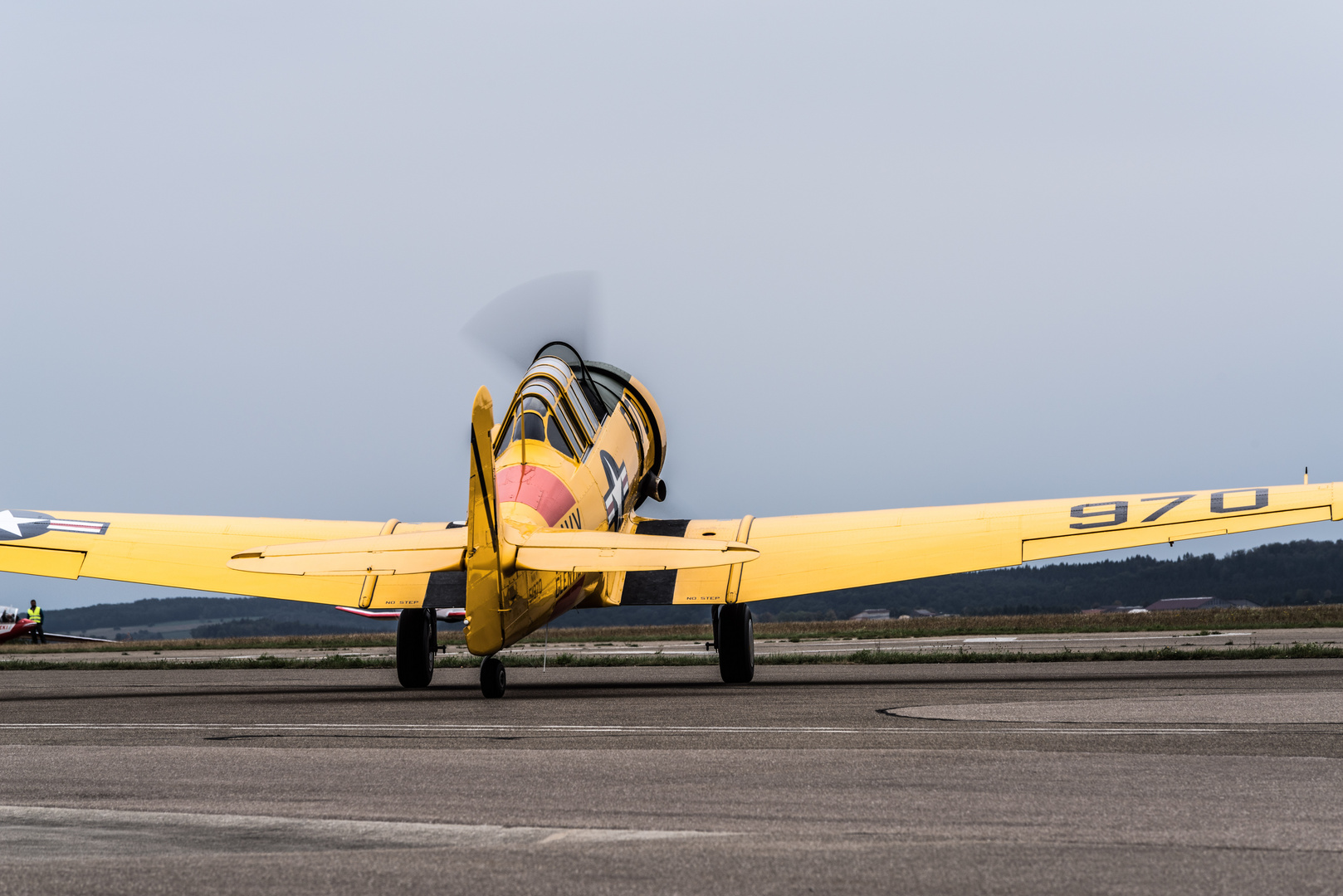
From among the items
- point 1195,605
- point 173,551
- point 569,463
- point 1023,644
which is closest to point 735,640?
point 569,463

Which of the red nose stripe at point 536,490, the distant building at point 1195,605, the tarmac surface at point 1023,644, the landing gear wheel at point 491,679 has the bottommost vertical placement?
the distant building at point 1195,605

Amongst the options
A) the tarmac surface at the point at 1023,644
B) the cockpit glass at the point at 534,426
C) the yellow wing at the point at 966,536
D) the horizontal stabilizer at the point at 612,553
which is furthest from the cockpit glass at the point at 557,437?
the tarmac surface at the point at 1023,644

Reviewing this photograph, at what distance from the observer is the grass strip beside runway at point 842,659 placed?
63.2 feet

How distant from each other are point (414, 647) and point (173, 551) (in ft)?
11.5

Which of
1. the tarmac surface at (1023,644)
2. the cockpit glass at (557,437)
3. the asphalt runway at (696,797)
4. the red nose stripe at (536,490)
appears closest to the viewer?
the asphalt runway at (696,797)

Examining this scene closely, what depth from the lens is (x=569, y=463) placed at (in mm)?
15258

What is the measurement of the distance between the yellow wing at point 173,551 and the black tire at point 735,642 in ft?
12.6

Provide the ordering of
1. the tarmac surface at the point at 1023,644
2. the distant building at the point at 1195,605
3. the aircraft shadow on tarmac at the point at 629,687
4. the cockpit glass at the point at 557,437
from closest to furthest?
1. the aircraft shadow on tarmac at the point at 629,687
2. the cockpit glass at the point at 557,437
3. the tarmac surface at the point at 1023,644
4. the distant building at the point at 1195,605

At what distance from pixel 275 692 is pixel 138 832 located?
34.8 ft

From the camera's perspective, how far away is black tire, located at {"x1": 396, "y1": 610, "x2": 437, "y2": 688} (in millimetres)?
15414

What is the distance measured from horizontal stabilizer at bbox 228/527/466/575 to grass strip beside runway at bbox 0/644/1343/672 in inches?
381

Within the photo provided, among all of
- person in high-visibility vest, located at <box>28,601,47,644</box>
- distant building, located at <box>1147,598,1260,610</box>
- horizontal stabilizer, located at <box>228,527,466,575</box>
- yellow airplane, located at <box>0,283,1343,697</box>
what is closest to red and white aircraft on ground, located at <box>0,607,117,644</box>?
person in high-visibility vest, located at <box>28,601,47,644</box>

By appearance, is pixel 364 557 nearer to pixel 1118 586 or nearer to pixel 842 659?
pixel 842 659

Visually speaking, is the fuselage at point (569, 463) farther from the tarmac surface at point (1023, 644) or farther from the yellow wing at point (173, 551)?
the tarmac surface at point (1023, 644)
